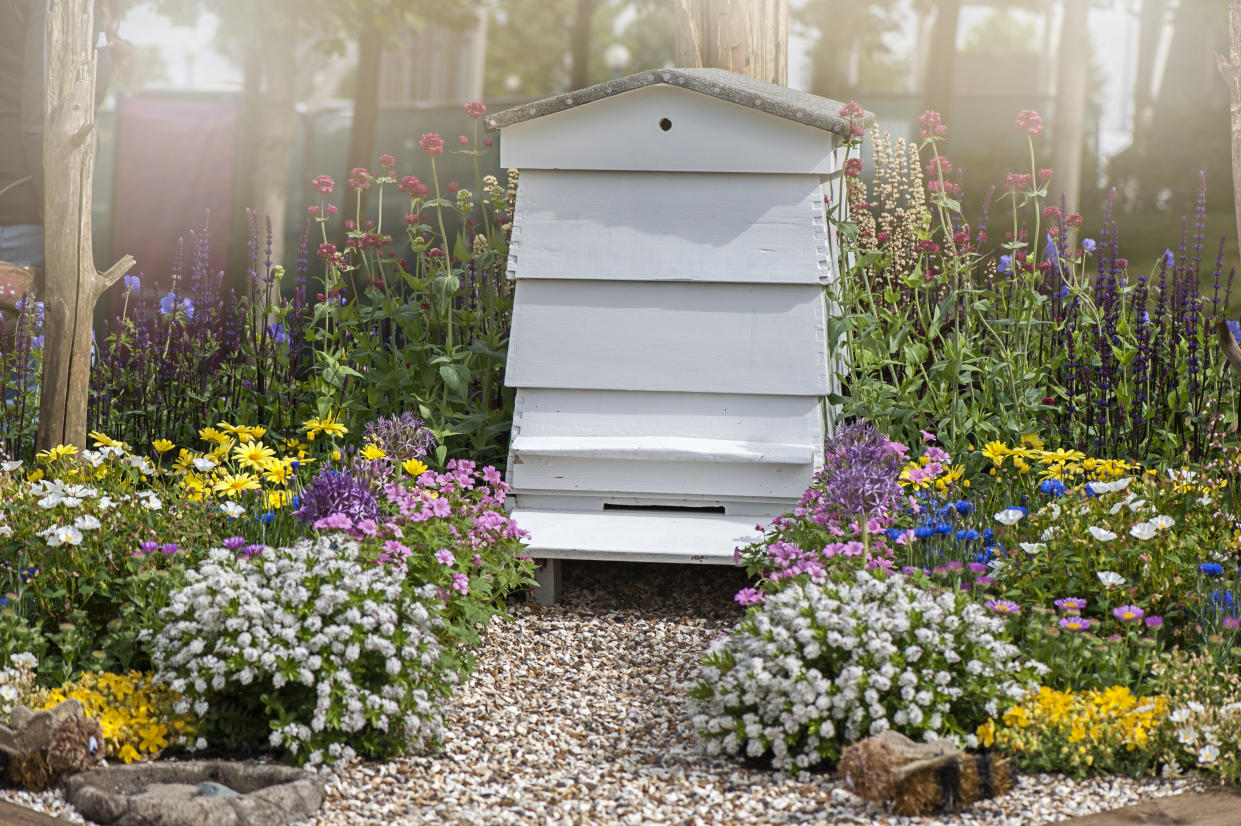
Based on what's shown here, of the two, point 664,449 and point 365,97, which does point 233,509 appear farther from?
point 365,97

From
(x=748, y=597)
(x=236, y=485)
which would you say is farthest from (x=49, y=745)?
(x=748, y=597)

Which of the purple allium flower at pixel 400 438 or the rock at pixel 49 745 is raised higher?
the purple allium flower at pixel 400 438

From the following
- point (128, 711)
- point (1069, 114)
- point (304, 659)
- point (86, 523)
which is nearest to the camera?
point (304, 659)

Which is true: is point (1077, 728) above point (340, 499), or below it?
below

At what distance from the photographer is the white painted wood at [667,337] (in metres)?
3.97

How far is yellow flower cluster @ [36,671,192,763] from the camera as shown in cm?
269

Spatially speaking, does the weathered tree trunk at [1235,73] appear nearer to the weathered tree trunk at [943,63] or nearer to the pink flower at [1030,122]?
the pink flower at [1030,122]

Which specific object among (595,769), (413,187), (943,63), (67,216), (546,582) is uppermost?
(943,63)

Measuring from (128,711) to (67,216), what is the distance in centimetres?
199

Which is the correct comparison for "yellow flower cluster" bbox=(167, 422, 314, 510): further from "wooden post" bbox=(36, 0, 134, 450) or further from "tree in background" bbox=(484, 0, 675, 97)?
"tree in background" bbox=(484, 0, 675, 97)

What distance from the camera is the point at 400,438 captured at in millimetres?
3764

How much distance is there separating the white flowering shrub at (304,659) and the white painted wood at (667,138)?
178cm

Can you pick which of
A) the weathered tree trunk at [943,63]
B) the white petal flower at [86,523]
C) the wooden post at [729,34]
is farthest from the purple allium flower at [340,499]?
the weathered tree trunk at [943,63]

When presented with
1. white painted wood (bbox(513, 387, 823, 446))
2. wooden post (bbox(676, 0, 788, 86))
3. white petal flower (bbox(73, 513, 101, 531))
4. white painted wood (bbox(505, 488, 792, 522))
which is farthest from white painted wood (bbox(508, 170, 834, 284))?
white petal flower (bbox(73, 513, 101, 531))
